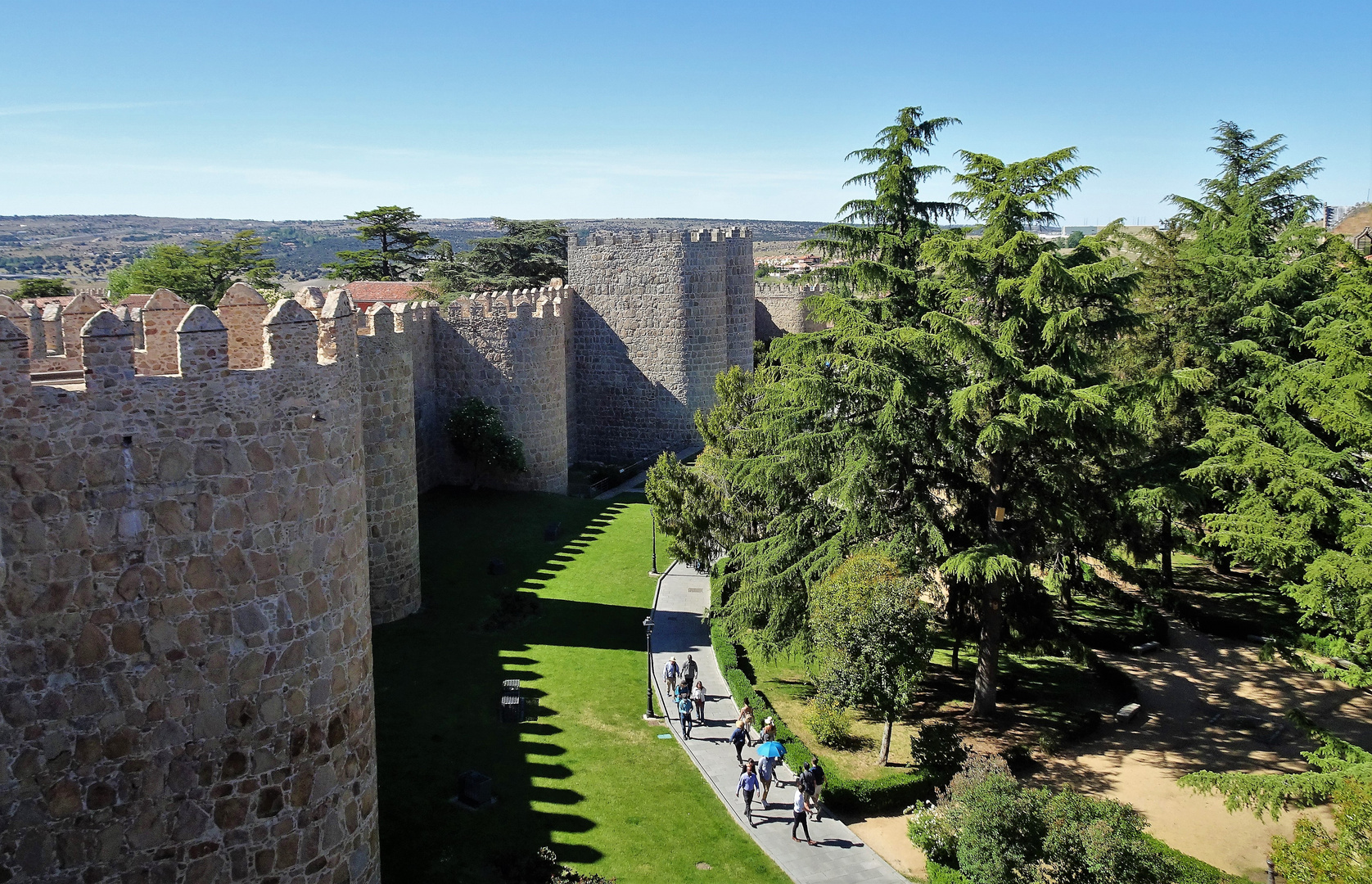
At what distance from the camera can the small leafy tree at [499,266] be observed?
5675cm

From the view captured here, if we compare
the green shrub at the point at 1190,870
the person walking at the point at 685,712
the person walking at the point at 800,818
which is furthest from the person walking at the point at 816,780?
the green shrub at the point at 1190,870

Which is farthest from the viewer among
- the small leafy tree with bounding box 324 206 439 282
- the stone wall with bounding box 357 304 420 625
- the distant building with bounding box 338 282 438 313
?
the small leafy tree with bounding box 324 206 439 282

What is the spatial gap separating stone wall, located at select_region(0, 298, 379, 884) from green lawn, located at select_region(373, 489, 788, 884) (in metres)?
4.21

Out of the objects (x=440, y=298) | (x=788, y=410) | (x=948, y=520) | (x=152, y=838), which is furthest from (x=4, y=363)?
(x=440, y=298)

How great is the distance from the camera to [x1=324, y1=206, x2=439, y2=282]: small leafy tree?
209 ft

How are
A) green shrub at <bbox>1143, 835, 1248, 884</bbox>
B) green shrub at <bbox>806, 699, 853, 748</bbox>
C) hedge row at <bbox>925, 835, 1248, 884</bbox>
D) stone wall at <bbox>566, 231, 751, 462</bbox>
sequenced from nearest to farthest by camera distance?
1. green shrub at <bbox>1143, 835, 1248, 884</bbox>
2. hedge row at <bbox>925, 835, 1248, 884</bbox>
3. green shrub at <bbox>806, 699, 853, 748</bbox>
4. stone wall at <bbox>566, 231, 751, 462</bbox>

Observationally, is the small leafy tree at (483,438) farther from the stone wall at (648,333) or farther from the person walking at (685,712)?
the person walking at (685,712)

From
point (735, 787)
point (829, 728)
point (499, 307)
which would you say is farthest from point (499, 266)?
point (735, 787)

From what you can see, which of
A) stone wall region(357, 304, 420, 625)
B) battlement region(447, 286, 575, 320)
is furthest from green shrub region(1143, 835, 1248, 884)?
battlement region(447, 286, 575, 320)

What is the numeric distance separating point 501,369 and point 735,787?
17425mm

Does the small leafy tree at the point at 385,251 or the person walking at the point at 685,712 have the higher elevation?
the small leafy tree at the point at 385,251

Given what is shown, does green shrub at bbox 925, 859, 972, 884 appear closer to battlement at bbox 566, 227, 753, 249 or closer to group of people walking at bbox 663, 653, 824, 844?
group of people walking at bbox 663, 653, 824, 844

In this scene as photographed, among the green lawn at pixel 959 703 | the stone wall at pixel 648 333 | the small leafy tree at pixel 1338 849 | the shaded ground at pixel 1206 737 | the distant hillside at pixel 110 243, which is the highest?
the distant hillside at pixel 110 243

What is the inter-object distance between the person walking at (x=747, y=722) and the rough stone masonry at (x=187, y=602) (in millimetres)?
8157
